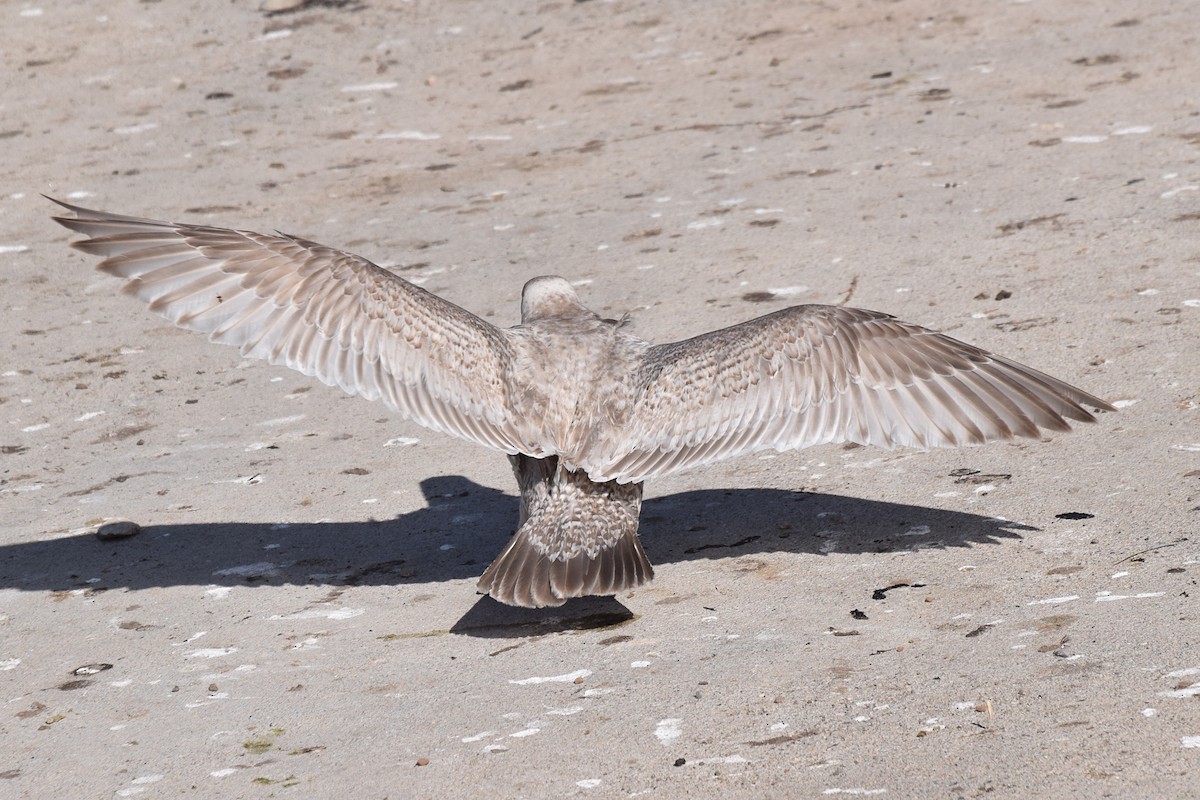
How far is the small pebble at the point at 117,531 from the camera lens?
599 cm

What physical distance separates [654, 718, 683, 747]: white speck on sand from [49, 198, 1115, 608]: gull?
1.11 metres

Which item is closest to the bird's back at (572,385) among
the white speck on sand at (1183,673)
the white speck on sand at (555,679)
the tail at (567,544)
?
the tail at (567,544)

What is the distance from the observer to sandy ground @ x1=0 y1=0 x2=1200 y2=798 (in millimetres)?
4094

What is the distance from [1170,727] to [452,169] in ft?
24.3

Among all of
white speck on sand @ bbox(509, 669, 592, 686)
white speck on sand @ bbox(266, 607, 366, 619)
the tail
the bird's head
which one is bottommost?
white speck on sand @ bbox(509, 669, 592, 686)

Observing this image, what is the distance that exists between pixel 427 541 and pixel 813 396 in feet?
5.43

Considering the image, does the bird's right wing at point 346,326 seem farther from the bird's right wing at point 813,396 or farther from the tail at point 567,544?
the bird's right wing at point 813,396

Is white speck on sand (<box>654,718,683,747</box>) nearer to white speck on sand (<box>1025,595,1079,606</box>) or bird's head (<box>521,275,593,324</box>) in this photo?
white speck on sand (<box>1025,595,1079,606</box>)

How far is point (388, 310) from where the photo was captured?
538cm

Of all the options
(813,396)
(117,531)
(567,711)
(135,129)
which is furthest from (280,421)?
(135,129)

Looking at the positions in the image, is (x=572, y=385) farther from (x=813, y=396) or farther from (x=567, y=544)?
(x=813, y=396)

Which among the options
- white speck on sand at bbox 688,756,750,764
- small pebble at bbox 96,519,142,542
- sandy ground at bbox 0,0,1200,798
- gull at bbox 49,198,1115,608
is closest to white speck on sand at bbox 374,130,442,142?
sandy ground at bbox 0,0,1200,798

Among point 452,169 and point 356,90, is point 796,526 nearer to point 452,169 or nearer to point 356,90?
point 452,169

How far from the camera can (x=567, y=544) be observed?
5039 mm
